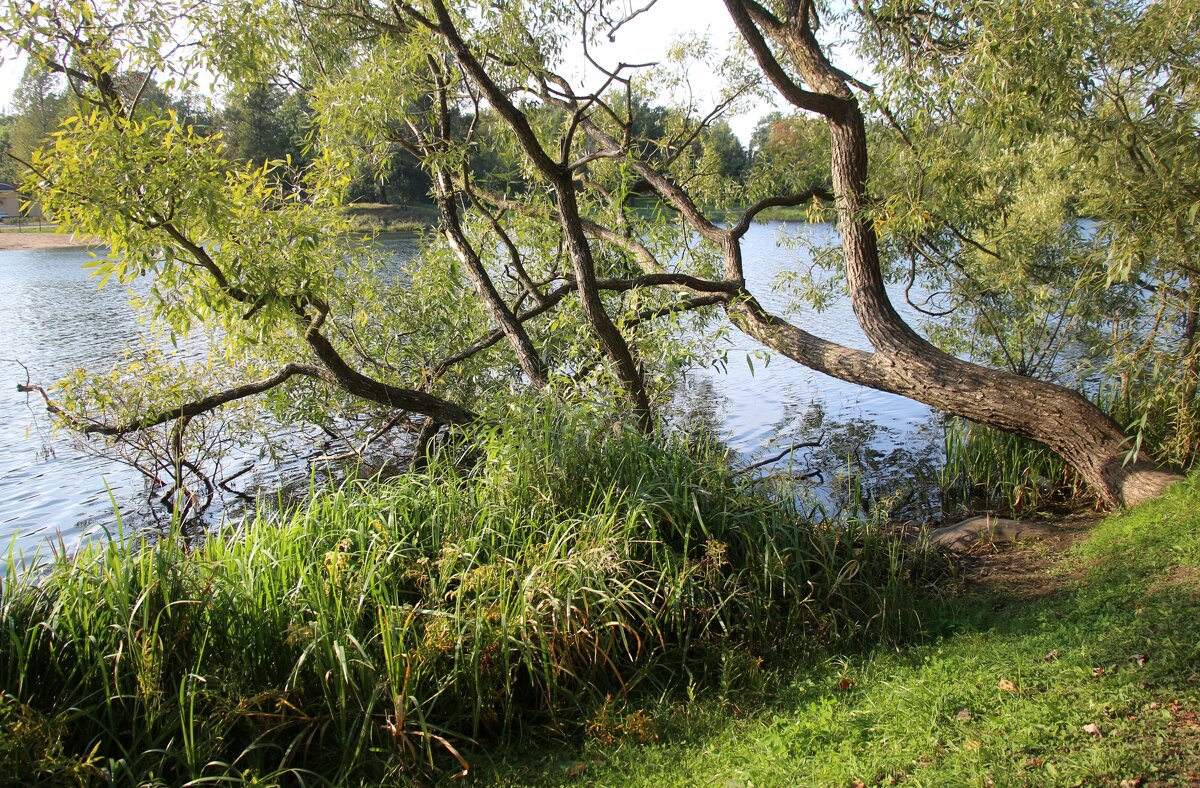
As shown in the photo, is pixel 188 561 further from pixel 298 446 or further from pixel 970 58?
pixel 298 446

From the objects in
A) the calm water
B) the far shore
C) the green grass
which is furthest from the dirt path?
the far shore

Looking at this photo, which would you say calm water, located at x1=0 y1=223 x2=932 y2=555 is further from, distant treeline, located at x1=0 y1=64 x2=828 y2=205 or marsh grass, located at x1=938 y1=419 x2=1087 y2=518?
marsh grass, located at x1=938 y1=419 x2=1087 y2=518

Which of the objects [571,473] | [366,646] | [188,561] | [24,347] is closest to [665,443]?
[571,473]

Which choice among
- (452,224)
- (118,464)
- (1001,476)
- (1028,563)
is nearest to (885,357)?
(1001,476)

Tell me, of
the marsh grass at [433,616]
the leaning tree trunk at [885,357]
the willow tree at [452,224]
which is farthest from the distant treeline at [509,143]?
the marsh grass at [433,616]

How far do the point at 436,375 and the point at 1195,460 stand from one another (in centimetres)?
594

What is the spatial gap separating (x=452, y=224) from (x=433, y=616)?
4.50 metres

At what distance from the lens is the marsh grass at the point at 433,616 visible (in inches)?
133

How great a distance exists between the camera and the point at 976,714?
3363mm

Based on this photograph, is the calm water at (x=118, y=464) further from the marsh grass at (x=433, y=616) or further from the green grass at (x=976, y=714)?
the green grass at (x=976, y=714)

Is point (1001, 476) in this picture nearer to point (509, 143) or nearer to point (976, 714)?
point (976, 714)

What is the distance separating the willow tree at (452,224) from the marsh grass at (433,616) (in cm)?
118

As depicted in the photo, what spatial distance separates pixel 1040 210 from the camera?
8.95 meters

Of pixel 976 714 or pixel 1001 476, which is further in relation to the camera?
pixel 1001 476
